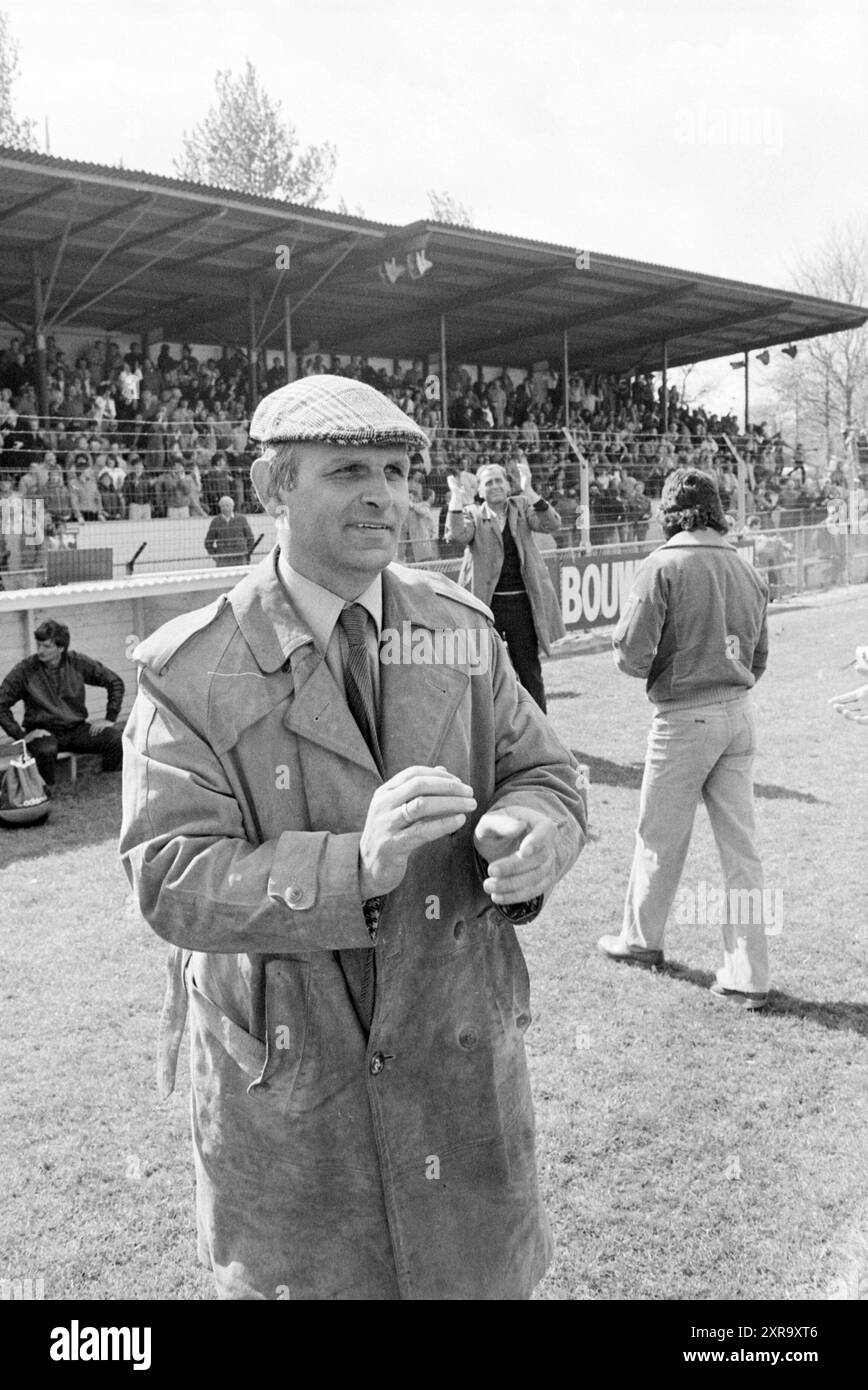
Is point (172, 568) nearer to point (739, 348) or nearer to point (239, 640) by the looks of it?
point (239, 640)

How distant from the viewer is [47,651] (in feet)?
30.3

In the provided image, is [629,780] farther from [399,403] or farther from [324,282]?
[399,403]

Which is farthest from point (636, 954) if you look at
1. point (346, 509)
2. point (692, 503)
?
point (346, 509)

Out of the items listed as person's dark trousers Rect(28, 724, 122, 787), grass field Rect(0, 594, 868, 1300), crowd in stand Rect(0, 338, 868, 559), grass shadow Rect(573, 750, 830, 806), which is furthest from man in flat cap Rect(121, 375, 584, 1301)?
person's dark trousers Rect(28, 724, 122, 787)

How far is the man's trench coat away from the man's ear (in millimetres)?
115

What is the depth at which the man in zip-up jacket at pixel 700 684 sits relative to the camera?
489cm

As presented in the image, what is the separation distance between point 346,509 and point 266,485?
0.17 m

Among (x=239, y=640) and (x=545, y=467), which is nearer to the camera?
(x=239, y=640)

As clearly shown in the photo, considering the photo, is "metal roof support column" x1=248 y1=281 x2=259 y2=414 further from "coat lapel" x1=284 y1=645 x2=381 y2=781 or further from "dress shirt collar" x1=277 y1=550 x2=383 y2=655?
"coat lapel" x1=284 y1=645 x2=381 y2=781

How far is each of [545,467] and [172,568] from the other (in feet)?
23.9

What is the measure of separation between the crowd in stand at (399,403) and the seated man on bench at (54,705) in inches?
138

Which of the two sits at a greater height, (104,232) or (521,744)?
(104,232)
